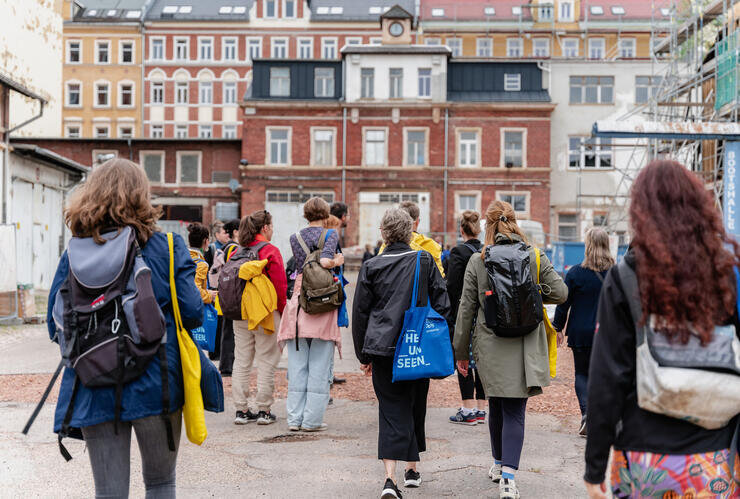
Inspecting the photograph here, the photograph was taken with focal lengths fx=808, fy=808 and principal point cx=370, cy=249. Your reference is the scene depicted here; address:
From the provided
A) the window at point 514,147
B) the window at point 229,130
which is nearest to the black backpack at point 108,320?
the window at point 514,147

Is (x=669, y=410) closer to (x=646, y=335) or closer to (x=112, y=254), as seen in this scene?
(x=646, y=335)

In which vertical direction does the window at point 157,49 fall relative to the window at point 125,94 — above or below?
above

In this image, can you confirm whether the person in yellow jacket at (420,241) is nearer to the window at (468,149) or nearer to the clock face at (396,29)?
the window at (468,149)

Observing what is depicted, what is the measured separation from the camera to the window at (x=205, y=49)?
193 feet

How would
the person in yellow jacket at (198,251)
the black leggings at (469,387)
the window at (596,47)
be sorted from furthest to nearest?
the window at (596,47) → the person in yellow jacket at (198,251) → the black leggings at (469,387)

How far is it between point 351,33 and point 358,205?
21887 mm

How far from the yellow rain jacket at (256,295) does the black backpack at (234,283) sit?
2.4 inches

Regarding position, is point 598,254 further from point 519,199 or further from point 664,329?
point 519,199

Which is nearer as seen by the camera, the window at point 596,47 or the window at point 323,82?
the window at point 323,82

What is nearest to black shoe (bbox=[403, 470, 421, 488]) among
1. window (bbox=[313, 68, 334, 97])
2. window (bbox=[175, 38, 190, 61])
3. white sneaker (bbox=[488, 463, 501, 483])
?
white sneaker (bbox=[488, 463, 501, 483])

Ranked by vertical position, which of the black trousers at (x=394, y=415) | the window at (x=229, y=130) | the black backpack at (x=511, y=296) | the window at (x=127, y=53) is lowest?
the black trousers at (x=394, y=415)

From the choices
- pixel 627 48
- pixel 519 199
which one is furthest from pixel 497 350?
pixel 627 48

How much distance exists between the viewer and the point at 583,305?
7.26 m

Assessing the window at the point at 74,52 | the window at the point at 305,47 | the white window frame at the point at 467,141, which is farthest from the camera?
the window at the point at 74,52
